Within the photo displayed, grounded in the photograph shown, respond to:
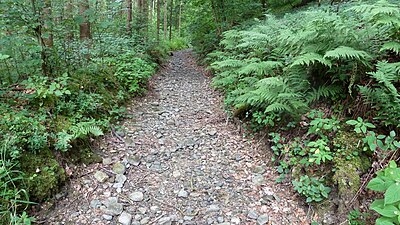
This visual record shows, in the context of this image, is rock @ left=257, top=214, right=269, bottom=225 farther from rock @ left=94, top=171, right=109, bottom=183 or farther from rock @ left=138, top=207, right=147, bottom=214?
rock @ left=94, top=171, right=109, bottom=183

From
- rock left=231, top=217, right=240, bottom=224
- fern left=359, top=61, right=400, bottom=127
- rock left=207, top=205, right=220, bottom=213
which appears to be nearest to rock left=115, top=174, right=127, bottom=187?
rock left=207, top=205, right=220, bottom=213

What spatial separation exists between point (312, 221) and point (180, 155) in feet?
7.28

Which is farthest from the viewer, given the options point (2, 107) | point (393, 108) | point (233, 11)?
point (233, 11)

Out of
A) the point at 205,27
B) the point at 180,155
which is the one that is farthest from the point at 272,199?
the point at 205,27

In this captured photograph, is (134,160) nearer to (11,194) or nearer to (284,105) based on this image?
(11,194)

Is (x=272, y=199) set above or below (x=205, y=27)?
below

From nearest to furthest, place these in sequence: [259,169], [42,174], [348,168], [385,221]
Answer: [385,221]
[348,168]
[42,174]
[259,169]

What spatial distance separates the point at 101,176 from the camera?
362 cm

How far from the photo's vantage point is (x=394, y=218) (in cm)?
212

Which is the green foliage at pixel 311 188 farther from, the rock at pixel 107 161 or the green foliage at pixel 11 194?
the green foliage at pixel 11 194

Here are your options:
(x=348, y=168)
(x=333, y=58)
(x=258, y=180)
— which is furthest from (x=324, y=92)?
(x=258, y=180)

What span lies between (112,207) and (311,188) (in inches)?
99.4

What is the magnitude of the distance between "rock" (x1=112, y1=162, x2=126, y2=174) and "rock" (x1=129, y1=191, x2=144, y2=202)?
50cm

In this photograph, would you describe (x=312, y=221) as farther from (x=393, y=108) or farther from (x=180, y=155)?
(x=180, y=155)
